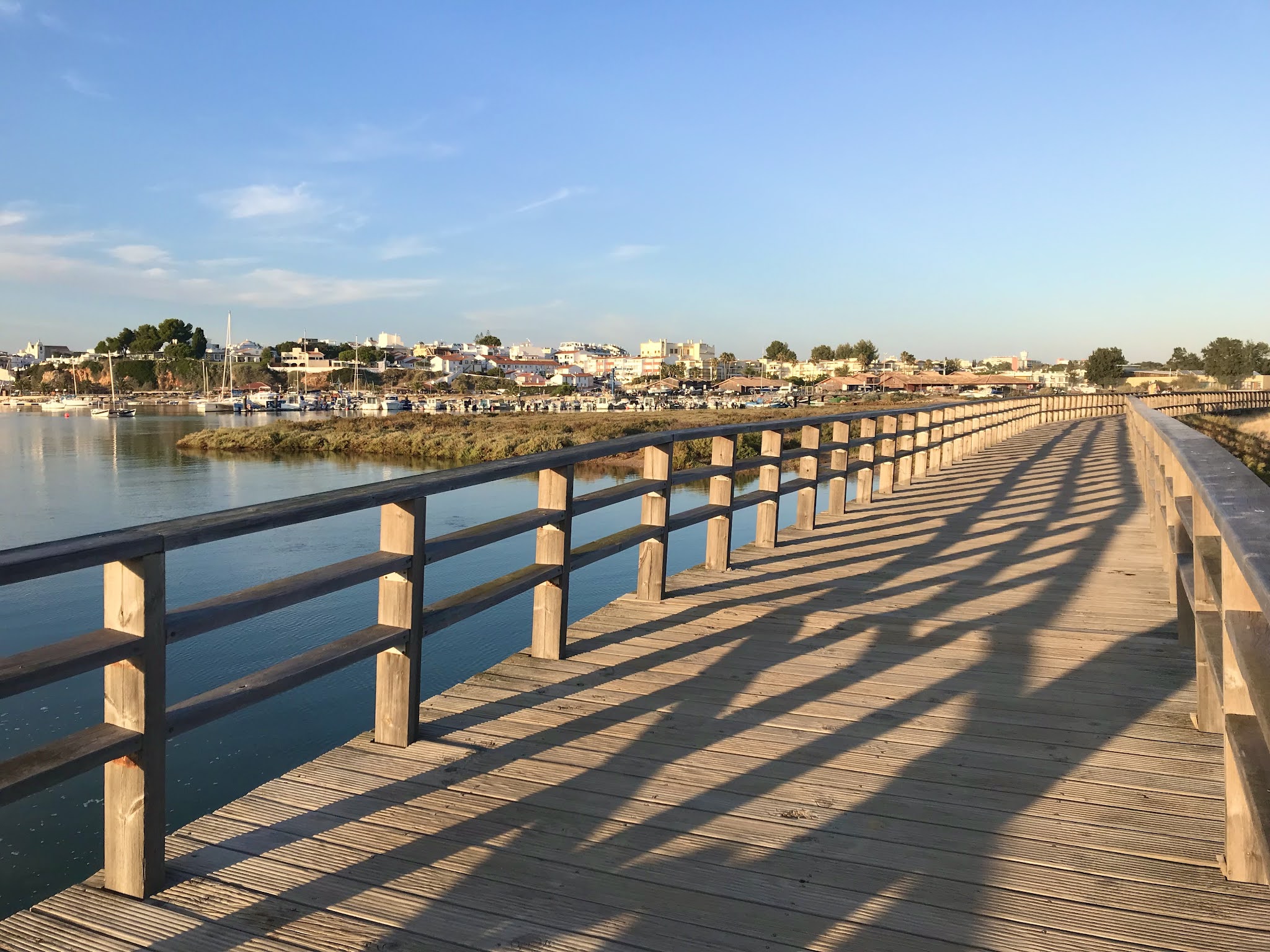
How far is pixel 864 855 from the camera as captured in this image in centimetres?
276

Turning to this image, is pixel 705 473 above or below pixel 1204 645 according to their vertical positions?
above

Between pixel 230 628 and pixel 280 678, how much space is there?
32.2 feet

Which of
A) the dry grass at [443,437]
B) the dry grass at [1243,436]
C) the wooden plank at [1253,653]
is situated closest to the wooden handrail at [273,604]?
the wooden plank at [1253,653]

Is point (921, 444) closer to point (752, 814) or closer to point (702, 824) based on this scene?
point (752, 814)

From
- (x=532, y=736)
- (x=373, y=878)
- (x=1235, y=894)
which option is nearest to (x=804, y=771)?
(x=532, y=736)

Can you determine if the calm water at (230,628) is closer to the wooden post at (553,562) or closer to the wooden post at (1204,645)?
the wooden post at (553,562)


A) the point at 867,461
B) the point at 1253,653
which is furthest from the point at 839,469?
the point at 1253,653

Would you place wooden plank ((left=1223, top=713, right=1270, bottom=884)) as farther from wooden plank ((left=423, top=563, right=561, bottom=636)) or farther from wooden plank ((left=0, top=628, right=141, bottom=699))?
wooden plank ((left=0, top=628, right=141, bottom=699))

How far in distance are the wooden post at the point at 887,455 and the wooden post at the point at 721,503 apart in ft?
17.9

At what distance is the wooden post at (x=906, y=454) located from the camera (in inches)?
509

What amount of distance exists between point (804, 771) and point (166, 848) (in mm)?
2125

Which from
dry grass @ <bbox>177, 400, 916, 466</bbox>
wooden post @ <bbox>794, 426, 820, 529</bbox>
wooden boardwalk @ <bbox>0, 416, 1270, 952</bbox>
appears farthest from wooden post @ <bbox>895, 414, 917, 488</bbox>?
dry grass @ <bbox>177, 400, 916, 466</bbox>

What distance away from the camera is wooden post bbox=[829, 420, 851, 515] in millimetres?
9859

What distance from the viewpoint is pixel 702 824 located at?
9.70ft
